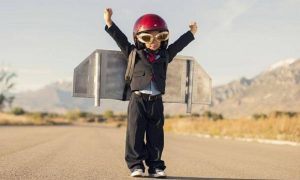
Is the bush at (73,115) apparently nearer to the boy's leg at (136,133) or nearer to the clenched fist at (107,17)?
the clenched fist at (107,17)

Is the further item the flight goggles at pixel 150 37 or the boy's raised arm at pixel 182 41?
the boy's raised arm at pixel 182 41

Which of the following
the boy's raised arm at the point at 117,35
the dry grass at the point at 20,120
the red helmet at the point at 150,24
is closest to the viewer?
the red helmet at the point at 150,24

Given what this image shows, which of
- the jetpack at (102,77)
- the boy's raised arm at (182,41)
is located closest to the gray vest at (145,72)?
the boy's raised arm at (182,41)

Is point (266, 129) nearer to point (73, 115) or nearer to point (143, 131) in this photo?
point (143, 131)

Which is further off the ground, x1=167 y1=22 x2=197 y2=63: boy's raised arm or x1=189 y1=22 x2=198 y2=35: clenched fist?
x1=189 y1=22 x2=198 y2=35: clenched fist

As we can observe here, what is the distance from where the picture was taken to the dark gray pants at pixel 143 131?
6.94 meters

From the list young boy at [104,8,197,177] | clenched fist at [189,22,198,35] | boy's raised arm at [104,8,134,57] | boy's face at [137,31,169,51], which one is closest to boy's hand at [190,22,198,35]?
clenched fist at [189,22,198,35]

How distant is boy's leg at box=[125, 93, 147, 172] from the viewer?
6930 millimetres

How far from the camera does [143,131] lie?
701 centimetres

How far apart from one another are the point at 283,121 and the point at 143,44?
1971cm

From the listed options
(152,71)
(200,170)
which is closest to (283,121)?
(200,170)

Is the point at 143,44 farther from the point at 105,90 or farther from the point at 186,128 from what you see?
the point at 186,128

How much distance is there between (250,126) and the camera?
30.3 meters

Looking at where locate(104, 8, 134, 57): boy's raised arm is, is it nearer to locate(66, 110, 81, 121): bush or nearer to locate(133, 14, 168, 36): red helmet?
locate(133, 14, 168, 36): red helmet
